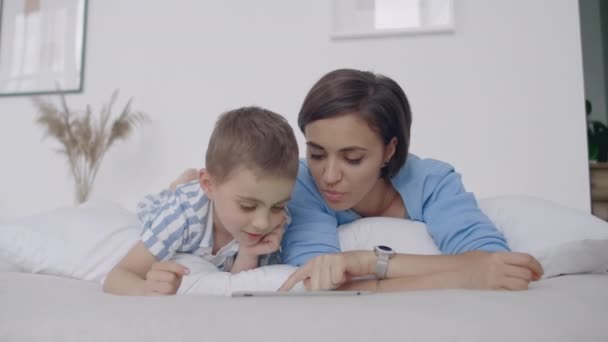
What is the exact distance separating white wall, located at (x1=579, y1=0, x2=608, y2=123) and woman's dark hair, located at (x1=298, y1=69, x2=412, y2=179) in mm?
2571

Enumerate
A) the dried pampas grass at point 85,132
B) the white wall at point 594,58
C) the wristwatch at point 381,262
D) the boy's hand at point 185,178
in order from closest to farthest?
the wristwatch at point 381,262, the boy's hand at point 185,178, the dried pampas grass at point 85,132, the white wall at point 594,58

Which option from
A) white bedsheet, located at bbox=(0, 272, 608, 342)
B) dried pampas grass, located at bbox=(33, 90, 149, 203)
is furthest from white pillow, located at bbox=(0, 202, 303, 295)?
dried pampas grass, located at bbox=(33, 90, 149, 203)

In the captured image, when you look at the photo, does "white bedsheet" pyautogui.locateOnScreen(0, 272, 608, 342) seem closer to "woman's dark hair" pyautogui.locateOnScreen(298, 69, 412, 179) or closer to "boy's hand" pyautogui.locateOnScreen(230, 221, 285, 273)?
"boy's hand" pyautogui.locateOnScreen(230, 221, 285, 273)

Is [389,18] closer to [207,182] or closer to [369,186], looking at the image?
[369,186]

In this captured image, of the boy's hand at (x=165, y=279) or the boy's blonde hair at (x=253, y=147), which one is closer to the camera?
the boy's hand at (x=165, y=279)

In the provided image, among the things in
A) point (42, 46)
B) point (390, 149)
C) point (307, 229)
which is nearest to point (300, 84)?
point (390, 149)

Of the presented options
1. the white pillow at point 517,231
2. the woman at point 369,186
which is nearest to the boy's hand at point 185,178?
the woman at point 369,186

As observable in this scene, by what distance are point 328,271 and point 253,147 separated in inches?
12.0

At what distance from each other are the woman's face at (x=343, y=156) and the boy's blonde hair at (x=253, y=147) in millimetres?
87

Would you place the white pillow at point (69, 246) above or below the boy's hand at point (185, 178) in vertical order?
below

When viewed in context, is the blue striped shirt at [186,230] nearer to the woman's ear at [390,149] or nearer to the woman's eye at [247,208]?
the woman's eye at [247,208]

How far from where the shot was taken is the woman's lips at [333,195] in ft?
3.47

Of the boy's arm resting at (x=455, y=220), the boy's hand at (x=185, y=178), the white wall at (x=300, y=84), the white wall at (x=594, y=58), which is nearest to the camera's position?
the boy's arm resting at (x=455, y=220)

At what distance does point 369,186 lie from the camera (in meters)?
1.10
